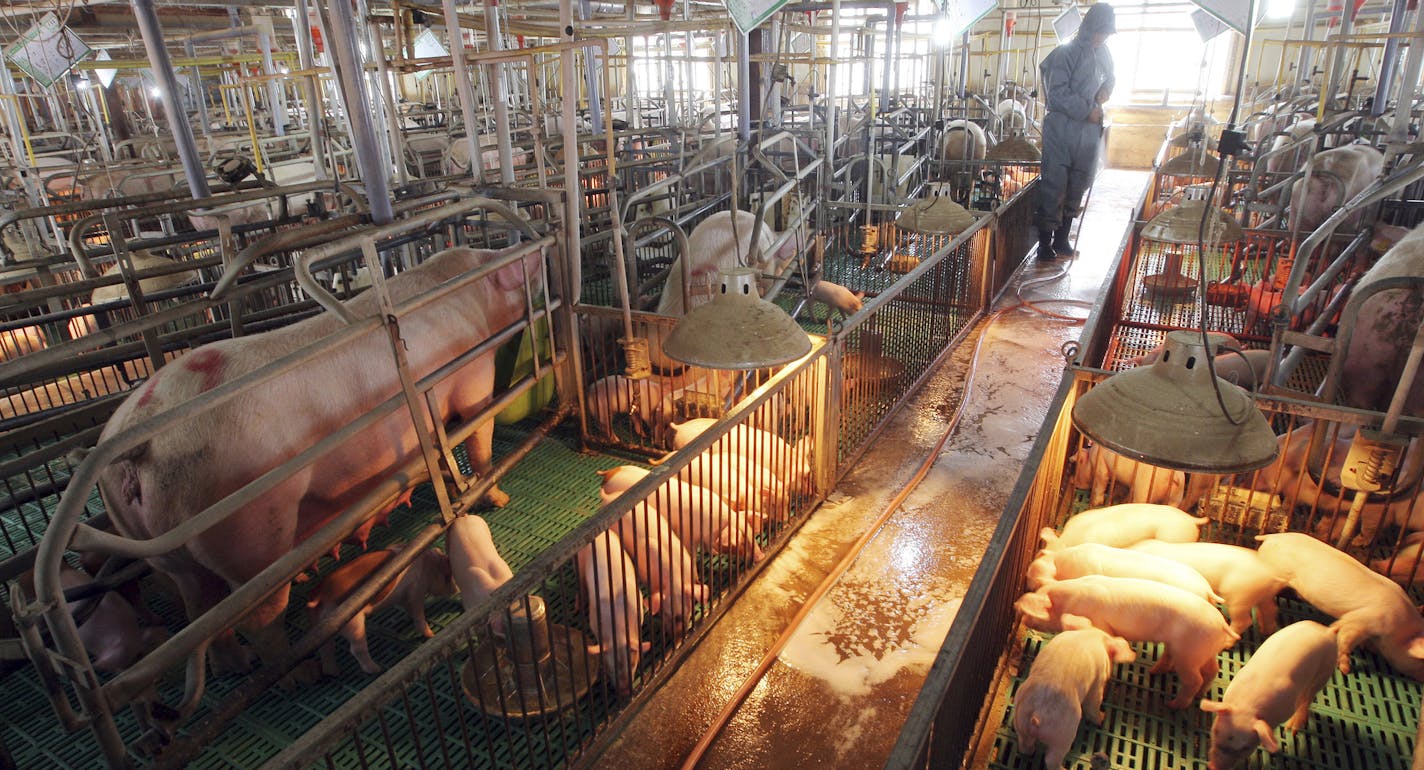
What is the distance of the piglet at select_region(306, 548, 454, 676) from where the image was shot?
125 inches

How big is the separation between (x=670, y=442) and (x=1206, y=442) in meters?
3.22

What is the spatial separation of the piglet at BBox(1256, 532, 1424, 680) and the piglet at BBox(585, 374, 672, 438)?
3.39 metres

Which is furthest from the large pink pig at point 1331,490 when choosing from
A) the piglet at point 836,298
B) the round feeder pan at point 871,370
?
the piglet at point 836,298

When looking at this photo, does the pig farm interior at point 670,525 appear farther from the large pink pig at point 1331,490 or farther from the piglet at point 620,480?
the piglet at point 620,480

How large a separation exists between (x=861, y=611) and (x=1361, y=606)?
1954 mm

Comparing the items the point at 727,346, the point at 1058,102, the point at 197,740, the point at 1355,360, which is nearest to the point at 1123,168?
the point at 1058,102

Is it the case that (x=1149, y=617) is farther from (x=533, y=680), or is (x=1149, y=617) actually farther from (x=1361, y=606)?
(x=533, y=680)

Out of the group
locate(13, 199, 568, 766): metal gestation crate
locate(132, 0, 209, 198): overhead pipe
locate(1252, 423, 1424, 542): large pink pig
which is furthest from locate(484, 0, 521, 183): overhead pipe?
locate(1252, 423, 1424, 542): large pink pig

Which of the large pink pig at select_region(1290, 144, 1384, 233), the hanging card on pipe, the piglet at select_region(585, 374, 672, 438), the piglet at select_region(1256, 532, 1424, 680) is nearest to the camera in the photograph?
the piglet at select_region(1256, 532, 1424, 680)

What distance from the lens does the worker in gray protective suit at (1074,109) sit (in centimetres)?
868

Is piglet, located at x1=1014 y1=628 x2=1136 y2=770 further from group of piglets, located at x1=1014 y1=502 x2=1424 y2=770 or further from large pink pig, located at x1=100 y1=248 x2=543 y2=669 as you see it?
large pink pig, located at x1=100 y1=248 x2=543 y2=669

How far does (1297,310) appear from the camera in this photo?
4.04m

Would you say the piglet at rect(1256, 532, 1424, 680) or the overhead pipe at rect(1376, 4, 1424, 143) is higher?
the overhead pipe at rect(1376, 4, 1424, 143)

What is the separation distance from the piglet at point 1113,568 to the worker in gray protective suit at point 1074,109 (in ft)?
23.0
